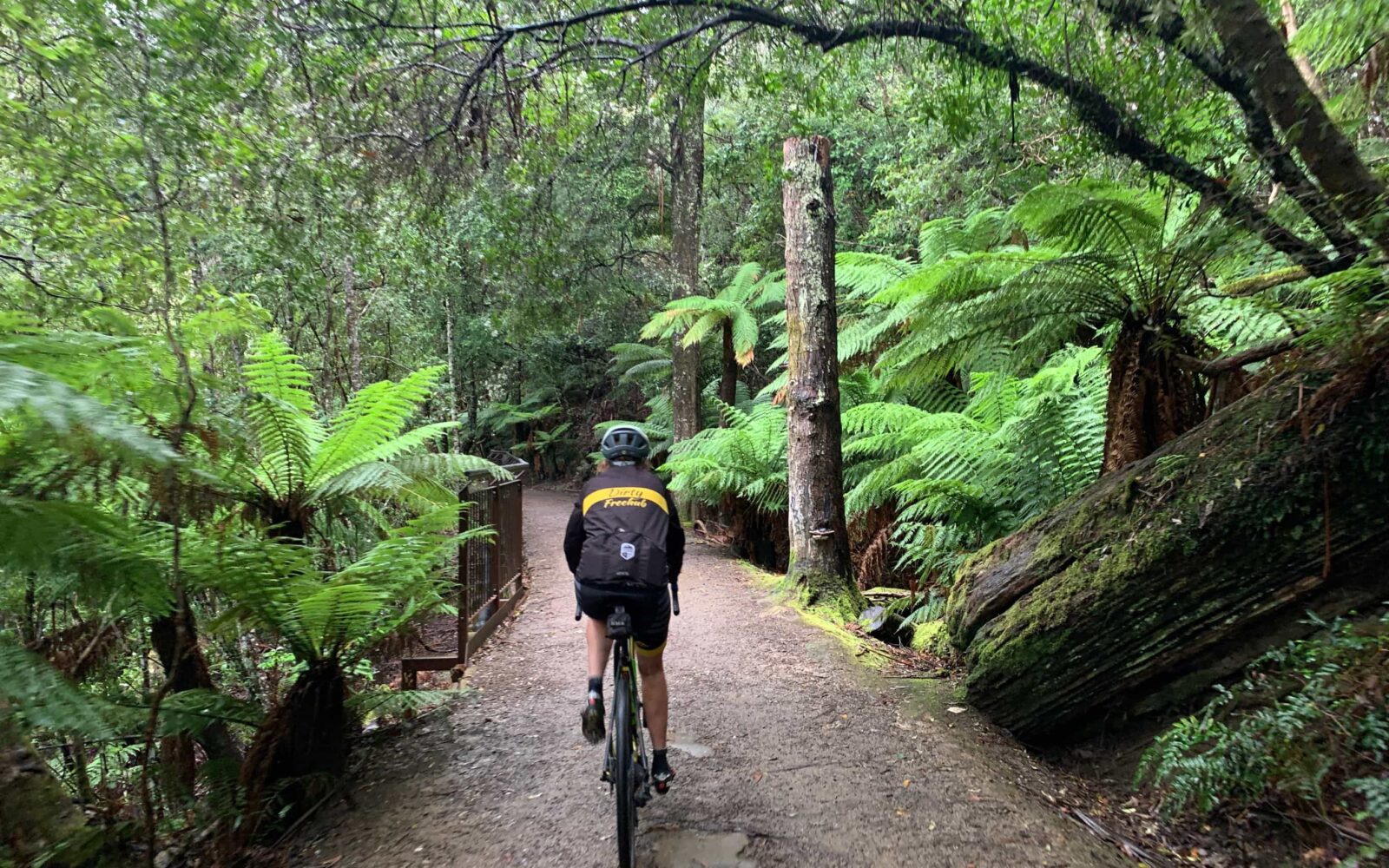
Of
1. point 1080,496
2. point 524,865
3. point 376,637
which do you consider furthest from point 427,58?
point 1080,496

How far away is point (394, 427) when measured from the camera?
4.73 metres

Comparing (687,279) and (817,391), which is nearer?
(817,391)

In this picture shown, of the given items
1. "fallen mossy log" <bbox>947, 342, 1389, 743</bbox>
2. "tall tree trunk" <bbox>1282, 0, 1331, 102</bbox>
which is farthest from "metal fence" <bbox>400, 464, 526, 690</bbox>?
"tall tree trunk" <bbox>1282, 0, 1331, 102</bbox>

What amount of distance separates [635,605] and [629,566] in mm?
176

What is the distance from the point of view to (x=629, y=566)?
3086 mm

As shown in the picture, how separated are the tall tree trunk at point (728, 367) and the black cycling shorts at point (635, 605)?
29.3 ft

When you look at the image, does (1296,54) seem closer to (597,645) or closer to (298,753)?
(597,645)

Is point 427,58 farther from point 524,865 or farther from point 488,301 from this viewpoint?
point 488,301

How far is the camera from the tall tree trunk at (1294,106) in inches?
124

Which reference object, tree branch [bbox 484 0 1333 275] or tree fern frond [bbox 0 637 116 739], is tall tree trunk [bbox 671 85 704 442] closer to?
tree branch [bbox 484 0 1333 275]

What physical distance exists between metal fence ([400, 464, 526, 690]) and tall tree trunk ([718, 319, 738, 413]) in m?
5.18

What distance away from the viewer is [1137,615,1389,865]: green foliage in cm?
254

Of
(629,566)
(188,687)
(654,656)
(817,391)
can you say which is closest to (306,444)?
(188,687)

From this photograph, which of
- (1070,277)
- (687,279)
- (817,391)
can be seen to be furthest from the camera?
(687,279)
